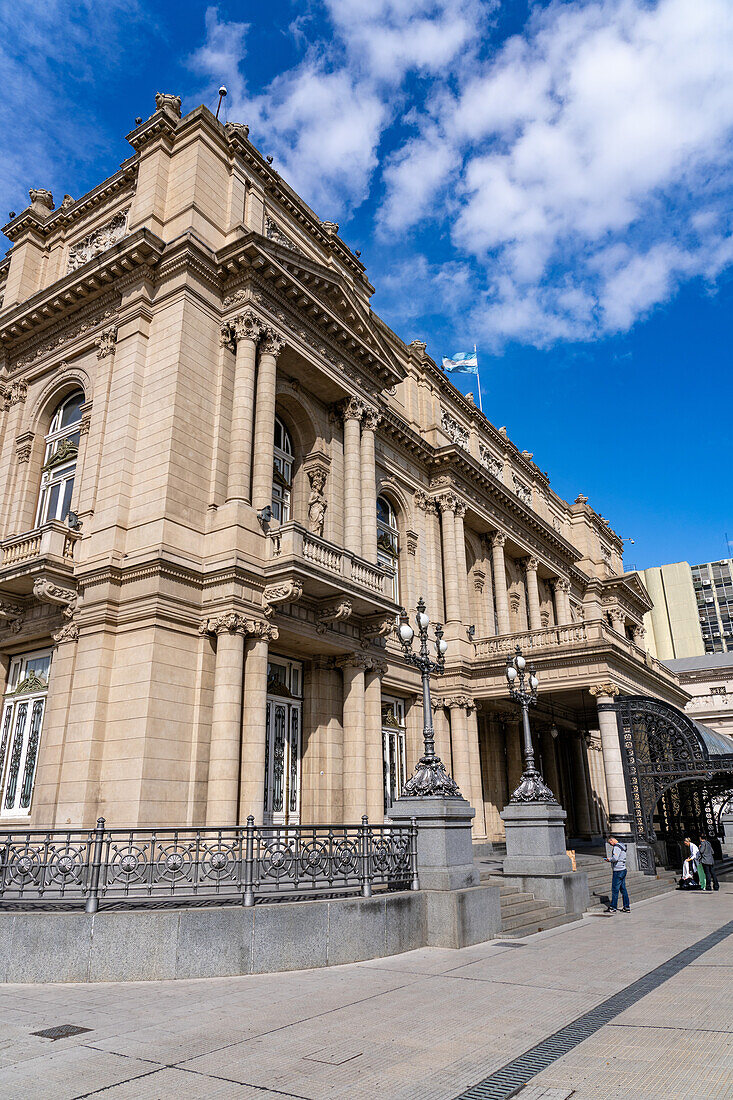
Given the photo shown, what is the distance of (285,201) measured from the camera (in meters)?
25.7

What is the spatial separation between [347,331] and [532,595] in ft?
68.7

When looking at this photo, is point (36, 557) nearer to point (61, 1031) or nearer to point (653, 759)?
→ point (61, 1031)

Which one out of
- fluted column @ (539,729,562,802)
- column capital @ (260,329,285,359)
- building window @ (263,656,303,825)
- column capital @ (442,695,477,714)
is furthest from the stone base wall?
fluted column @ (539,729,562,802)

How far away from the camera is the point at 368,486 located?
24.7 m

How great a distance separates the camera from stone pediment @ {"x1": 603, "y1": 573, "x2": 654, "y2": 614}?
169 feet

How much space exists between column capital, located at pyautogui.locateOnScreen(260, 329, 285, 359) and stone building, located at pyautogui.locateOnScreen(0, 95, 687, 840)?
0.09 metres

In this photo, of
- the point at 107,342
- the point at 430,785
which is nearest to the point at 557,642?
the point at 430,785

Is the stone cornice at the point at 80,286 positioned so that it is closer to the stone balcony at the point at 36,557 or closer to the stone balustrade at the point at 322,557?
the stone balcony at the point at 36,557

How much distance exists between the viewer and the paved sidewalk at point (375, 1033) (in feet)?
20.3

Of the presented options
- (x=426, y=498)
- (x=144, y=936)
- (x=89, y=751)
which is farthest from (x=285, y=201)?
(x=144, y=936)

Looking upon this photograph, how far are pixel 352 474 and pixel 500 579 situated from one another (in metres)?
14.3

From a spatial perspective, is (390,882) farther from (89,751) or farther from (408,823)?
(89,751)

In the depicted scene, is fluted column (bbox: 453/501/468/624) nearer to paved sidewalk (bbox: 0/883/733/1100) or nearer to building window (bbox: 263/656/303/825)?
building window (bbox: 263/656/303/825)

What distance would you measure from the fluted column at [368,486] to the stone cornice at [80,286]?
858 cm
